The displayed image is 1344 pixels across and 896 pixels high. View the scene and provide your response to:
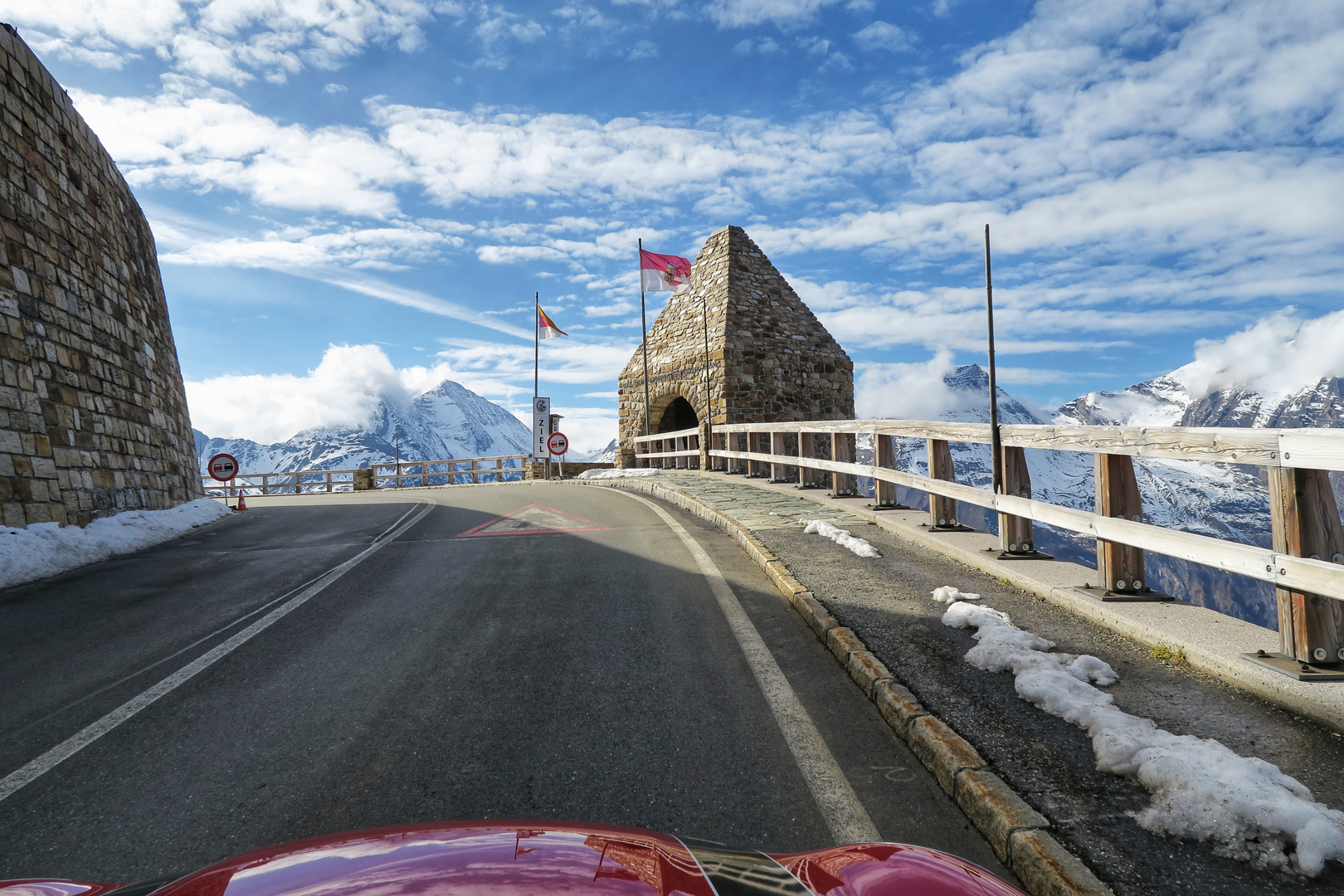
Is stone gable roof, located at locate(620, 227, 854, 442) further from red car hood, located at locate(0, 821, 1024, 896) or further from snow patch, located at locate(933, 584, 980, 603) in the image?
red car hood, located at locate(0, 821, 1024, 896)

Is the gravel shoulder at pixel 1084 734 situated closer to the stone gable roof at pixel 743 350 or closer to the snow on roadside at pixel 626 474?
the snow on roadside at pixel 626 474

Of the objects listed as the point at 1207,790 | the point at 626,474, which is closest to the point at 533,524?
the point at 1207,790

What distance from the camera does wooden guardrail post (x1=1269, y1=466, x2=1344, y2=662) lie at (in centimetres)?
314

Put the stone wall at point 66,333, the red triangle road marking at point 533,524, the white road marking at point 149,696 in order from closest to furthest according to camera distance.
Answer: the white road marking at point 149,696, the stone wall at point 66,333, the red triangle road marking at point 533,524

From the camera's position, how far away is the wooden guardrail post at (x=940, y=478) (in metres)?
7.05

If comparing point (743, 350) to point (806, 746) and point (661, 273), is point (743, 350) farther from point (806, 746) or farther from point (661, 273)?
point (806, 746)

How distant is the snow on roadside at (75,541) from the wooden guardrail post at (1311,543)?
34.0ft

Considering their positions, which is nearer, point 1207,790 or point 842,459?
point 1207,790

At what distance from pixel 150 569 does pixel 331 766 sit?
6317 millimetres

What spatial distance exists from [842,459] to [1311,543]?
7197 millimetres

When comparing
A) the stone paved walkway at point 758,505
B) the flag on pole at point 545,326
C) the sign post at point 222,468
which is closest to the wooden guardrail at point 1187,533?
the stone paved walkway at point 758,505

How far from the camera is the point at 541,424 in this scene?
26531mm

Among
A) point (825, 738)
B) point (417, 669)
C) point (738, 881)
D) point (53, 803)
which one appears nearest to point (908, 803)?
point (825, 738)

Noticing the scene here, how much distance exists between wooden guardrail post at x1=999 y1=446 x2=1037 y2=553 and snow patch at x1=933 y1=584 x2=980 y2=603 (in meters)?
1.16
